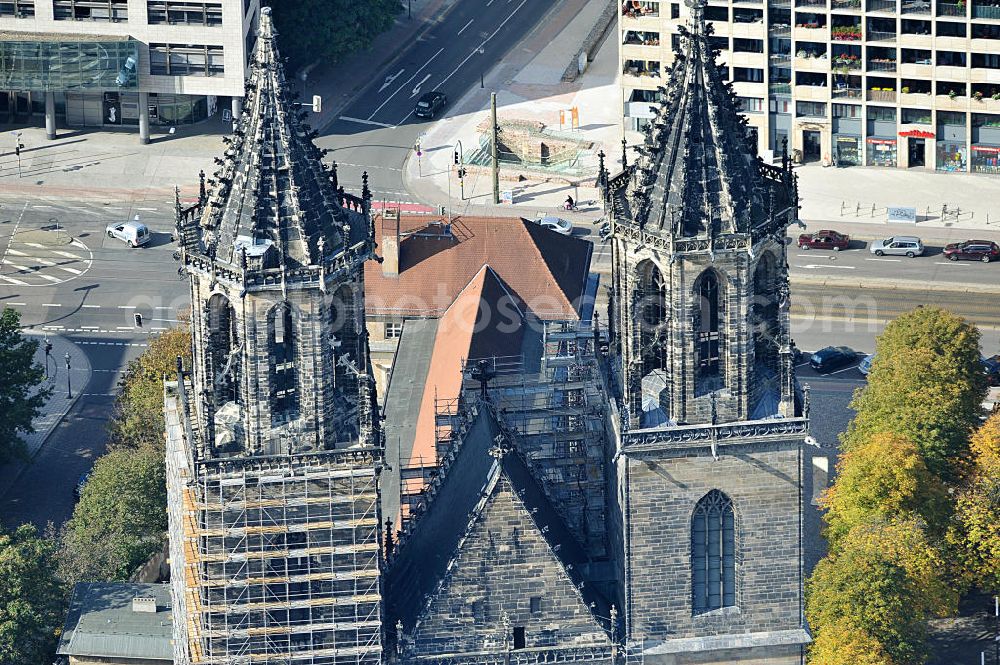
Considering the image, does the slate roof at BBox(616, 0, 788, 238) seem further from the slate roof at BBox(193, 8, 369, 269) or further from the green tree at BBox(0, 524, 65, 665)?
the green tree at BBox(0, 524, 65, 665)

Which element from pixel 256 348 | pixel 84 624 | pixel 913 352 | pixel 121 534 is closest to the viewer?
pixel 256 348

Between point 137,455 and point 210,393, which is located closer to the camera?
point 210,393

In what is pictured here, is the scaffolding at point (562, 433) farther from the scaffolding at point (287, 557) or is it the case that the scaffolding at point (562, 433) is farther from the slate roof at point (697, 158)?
the slate roof at point (697, 158)

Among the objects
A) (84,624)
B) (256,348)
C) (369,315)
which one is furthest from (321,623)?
(369,315)

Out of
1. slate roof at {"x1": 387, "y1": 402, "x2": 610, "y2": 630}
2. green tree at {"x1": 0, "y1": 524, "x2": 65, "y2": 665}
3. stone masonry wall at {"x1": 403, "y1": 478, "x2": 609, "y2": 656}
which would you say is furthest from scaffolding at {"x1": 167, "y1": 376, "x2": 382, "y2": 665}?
green tree at {"x1": 0, "y1": 524, "x2": 65, "y2": 665}

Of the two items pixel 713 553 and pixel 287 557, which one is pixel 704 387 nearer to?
pixel 713 553

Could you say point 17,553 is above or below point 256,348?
below

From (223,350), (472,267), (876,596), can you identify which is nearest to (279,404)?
(223,350)

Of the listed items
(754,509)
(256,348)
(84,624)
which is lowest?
(84,624)

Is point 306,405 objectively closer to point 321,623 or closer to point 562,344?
point 321,623
